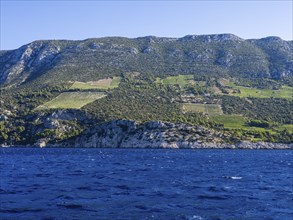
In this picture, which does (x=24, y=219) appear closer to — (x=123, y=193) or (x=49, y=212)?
(x=49, y=212)

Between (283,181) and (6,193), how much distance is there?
41841 millimetres

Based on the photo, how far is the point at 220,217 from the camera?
39.8m

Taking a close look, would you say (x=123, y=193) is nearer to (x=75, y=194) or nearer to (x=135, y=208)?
(x=75, y=194)

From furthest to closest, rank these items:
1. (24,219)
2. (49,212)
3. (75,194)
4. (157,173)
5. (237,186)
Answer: (157,173), (237,186), (75,194), (49,212), (24,219)

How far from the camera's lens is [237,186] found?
60.9 metres

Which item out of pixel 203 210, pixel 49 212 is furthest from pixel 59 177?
pixel 203 210

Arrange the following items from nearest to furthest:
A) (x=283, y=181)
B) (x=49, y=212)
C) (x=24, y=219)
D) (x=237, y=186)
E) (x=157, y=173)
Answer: (x=24, y=219) < (x=49, y=212) < (x=237, y=186) < (x=283, y=181) < (x=157, y=173)

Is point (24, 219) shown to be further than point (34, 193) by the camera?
No

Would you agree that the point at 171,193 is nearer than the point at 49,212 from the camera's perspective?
No

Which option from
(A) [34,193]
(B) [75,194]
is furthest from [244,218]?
(A) [34,193]

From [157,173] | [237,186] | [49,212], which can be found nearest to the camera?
[49,212]

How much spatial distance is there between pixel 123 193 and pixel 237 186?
58.3ft

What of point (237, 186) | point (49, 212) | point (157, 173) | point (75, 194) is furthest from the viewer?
point (157, 173)

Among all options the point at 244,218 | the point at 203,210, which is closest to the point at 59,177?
the point at 203,210
